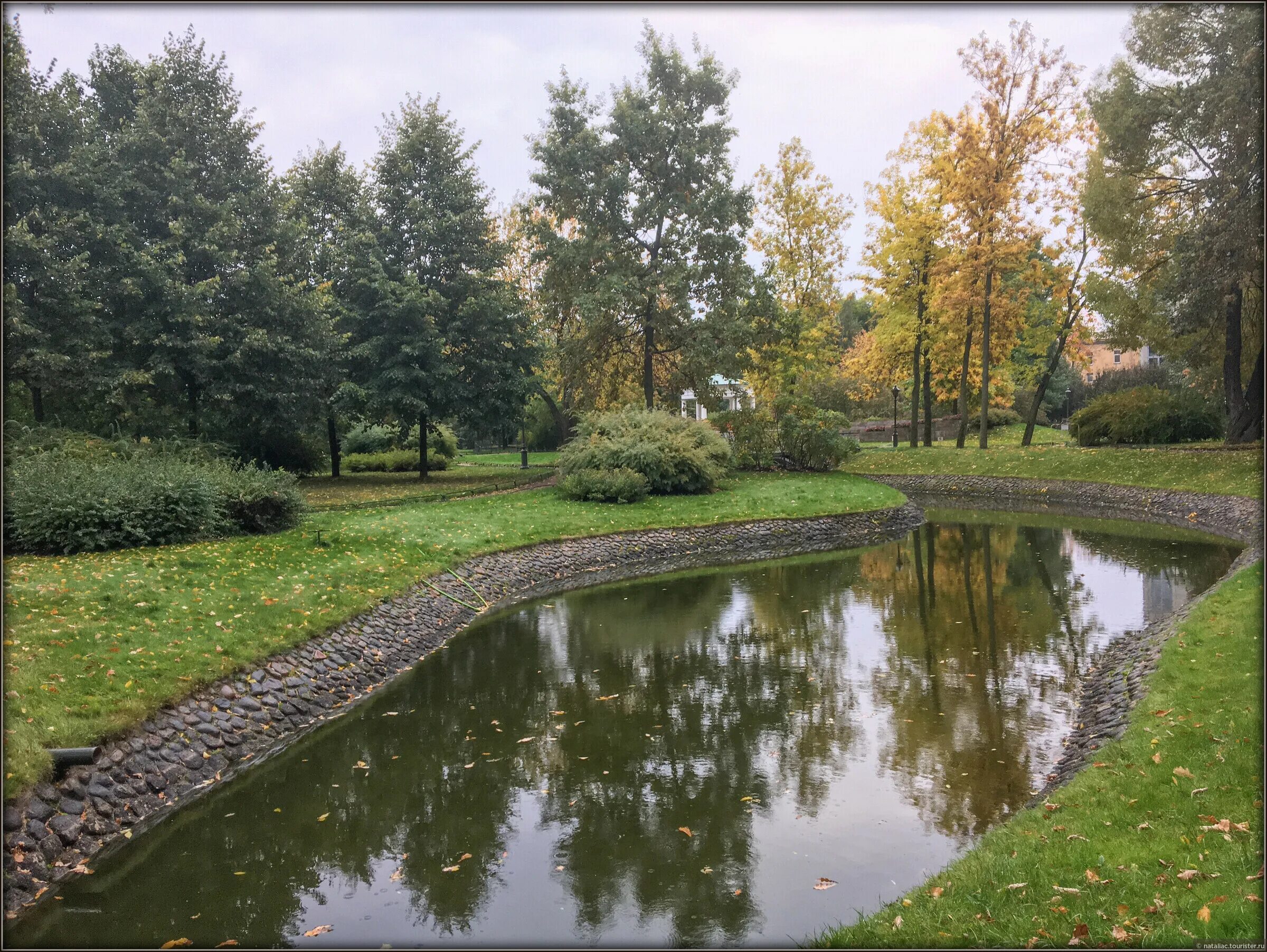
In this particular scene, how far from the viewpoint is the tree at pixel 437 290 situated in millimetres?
27281

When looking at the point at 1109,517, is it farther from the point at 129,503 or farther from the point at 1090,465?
the point at 129,503

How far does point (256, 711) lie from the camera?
920cm

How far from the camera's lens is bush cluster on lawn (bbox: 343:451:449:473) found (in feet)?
114

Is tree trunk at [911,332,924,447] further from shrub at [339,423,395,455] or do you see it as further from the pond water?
shrub at [339,423,395,455]

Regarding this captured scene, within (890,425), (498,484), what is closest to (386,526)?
(498,484)

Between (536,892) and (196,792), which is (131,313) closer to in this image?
(196,792)

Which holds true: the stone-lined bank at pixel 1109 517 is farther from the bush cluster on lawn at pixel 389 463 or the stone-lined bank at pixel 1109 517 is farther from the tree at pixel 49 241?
the tree at pixel 49 241

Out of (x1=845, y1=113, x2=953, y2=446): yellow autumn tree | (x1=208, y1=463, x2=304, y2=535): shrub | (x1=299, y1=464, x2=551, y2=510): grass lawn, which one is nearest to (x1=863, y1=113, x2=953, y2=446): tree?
(x1=845, y1=113, x2=953, y2=446): yellow autumn tree

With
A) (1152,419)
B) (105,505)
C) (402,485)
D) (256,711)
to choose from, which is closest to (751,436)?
(402,485)

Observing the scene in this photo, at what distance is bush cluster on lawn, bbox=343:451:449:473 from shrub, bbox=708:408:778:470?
11.8m

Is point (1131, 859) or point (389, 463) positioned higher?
point (389, 463)

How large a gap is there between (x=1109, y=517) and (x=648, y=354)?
16.0 metres

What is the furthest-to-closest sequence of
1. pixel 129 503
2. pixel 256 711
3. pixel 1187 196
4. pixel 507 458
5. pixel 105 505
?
pixel 507 458 → pixel 1187 196 → pixel 129 503 → pixel 105 505 → pixel 256 711

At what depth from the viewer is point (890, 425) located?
5284 centimetres
